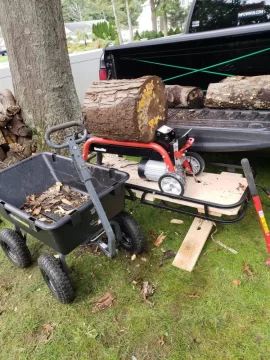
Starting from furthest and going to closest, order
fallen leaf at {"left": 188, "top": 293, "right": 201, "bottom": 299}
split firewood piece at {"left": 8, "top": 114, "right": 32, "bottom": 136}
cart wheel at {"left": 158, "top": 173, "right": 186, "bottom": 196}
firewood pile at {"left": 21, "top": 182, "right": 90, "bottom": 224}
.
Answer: split firewood piece at {"left": 8, "top": 114, "right": 32, "bottom": 136} < firewood pile at {"left": 21, "top": 182, "right": 90, "bottom": 224} < cart wheel at {"left": 158, "top": 173, "right": 186, "bottom": 196} < fallen leaf at {"left": 188, "top": 293, "right": 201, "bottom": 299}

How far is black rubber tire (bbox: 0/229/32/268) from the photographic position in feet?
7.84

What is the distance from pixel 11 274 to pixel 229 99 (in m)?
2.73

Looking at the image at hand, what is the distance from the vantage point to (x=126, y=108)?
240cm

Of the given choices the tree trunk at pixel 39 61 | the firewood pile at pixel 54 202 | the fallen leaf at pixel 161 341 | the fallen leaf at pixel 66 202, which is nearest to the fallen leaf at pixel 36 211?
the firewood pile at pixel 54 202

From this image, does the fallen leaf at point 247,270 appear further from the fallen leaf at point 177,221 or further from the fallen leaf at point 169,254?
the fallen leaf at point 177,221

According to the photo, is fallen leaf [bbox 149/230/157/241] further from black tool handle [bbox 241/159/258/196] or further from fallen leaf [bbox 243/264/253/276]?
black tool handle [bbox 241/159/258/196]

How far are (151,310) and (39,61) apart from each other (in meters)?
3.24

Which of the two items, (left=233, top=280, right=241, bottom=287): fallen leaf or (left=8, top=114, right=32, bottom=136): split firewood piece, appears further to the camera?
(left=8, top=114, right=32, bottom=136): split firewood piece

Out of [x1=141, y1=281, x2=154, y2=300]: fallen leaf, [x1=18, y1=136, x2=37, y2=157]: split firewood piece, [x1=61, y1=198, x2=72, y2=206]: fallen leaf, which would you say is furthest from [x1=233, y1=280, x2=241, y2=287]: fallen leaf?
[x1=18, y1=136, x2=37, y2=157]: split firewood piece

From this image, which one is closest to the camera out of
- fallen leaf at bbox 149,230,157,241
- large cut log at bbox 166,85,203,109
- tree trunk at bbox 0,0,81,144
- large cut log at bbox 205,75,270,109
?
fallen leaf at bbox 149,230,157,241

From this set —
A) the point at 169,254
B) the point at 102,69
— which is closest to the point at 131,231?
the point at 169,254

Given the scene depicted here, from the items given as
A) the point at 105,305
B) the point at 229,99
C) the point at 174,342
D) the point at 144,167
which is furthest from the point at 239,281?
the point at 229,99

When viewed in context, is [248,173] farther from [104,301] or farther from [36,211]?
[36,211]

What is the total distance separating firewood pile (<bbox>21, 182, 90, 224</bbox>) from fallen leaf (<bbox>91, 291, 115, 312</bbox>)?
724 mm
